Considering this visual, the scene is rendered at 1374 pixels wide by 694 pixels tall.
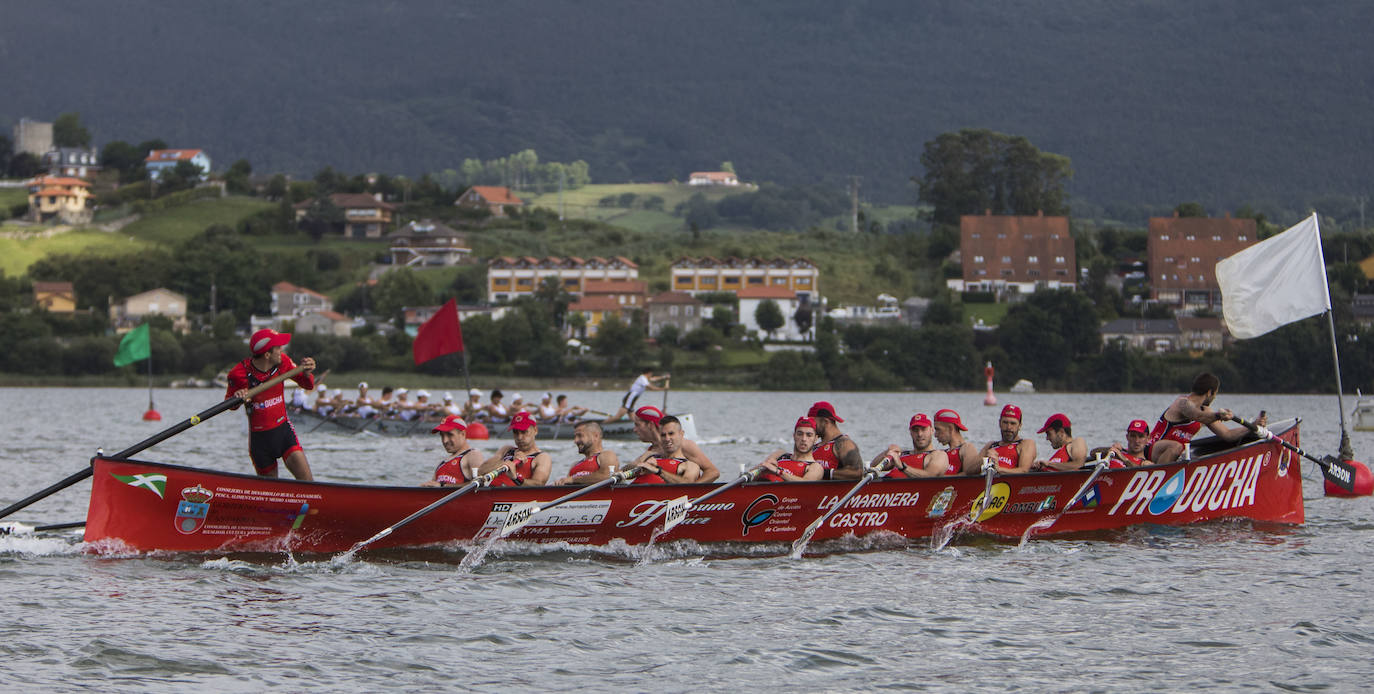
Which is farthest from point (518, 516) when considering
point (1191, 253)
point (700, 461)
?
point (1191, 253)

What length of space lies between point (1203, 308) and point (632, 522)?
351 ft

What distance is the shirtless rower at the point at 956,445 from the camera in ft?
53.9

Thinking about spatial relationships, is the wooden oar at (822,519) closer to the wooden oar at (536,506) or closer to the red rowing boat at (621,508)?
the red rowing boat at (621,508)

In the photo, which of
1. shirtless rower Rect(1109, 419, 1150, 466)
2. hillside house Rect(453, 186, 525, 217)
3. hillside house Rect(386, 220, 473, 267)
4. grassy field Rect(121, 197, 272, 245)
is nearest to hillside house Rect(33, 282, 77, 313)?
grassy field Rect(121, 197, 272, 245)

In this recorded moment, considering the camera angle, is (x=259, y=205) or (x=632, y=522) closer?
(x=632, y=522)

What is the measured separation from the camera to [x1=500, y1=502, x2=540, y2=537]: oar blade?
1480 cm

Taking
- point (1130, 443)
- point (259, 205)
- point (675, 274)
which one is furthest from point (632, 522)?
point (259, 205)

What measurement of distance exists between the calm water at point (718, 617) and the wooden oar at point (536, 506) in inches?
17.9

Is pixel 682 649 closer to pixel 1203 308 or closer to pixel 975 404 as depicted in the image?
pixel 975 404

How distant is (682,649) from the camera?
1184 cm

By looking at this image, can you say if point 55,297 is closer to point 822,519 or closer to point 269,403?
point 269,403

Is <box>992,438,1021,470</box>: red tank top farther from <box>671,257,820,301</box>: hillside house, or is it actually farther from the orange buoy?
<box>671,257,820,301</box>: hillside house

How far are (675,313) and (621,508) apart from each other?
328ft

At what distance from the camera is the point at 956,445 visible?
16734 mm
